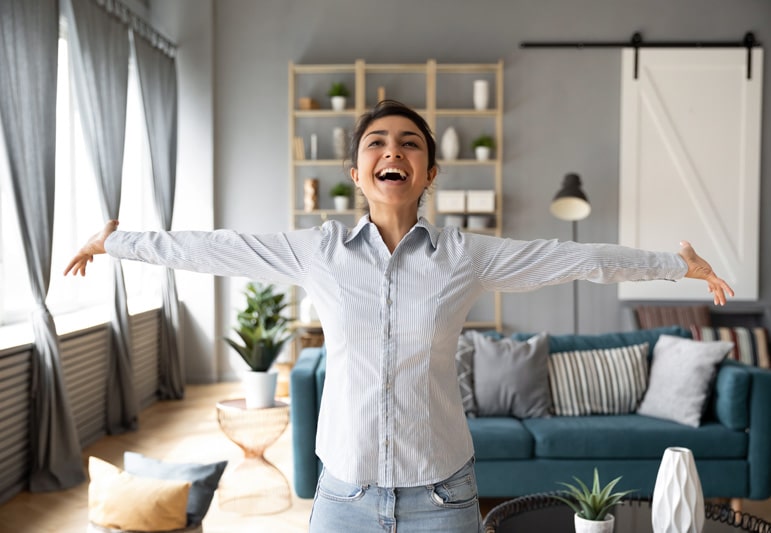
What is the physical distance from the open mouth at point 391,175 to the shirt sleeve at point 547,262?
0.57 feet

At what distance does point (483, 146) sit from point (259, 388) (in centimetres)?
359

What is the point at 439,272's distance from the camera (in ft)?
4.45

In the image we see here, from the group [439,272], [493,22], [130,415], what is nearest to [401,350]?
[439,272]

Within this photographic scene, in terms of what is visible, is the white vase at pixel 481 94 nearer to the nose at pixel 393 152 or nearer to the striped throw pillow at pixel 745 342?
the striped throw pillow at pixel 745 342

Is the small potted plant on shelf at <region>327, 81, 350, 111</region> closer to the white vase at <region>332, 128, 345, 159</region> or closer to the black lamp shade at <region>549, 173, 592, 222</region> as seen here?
the white vase at <region>332, 128, 345, 159</region>

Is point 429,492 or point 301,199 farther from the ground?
point 301,199

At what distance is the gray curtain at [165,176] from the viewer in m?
5.95

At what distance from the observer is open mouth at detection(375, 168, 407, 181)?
1.40 m

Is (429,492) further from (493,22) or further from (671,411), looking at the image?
(493,22)

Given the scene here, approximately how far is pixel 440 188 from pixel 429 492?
5480mm

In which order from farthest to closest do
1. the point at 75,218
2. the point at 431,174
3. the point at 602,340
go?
the point at 75,218
the point at 602,340
the point at 431,174

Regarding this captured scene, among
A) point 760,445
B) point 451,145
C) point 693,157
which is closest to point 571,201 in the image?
point 451,145

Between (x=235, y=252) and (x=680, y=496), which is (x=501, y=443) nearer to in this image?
(x=680, y=496)

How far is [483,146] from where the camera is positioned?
6.50 m
